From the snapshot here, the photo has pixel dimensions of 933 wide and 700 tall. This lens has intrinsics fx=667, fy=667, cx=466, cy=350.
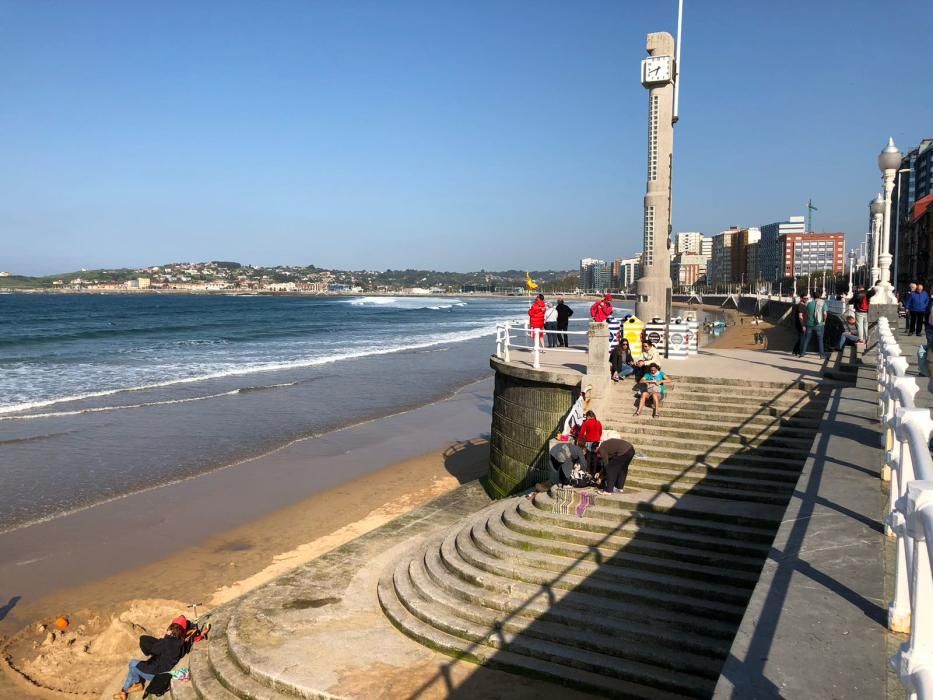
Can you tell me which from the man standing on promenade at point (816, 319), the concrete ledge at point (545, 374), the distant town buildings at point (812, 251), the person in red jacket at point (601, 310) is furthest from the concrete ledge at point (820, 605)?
the distant town buildings at point (812, 251)

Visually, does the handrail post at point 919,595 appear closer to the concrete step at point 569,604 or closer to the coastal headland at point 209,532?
the concrete step at point 569,604

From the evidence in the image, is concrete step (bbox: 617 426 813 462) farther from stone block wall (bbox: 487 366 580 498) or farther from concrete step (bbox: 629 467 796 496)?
stone block wall (bbox: 487 366 580 498)

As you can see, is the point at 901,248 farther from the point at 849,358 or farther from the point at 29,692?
the point at 29,692

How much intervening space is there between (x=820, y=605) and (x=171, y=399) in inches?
1083

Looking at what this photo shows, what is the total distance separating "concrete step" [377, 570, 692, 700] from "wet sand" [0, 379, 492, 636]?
4.52 meters

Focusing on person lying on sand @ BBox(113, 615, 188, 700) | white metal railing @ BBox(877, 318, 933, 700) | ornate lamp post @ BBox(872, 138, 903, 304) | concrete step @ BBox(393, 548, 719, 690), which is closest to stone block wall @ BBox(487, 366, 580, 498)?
concrete step @ BBox(393, 548, 719, 690)

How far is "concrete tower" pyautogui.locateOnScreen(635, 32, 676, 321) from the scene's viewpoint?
18469 mm

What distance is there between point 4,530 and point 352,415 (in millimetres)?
12683

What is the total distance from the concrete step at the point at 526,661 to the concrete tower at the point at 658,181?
42.0 feet

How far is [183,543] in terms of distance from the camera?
42.6 ft

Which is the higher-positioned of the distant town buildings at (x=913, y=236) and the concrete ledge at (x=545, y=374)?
the distant town buildings at (x=913, y=236)

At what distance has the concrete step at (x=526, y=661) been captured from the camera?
253 inches

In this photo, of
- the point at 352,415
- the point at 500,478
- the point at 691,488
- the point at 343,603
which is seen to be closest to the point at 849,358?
the point at 691,488

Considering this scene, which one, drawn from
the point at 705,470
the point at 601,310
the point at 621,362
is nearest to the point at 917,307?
the point at 601,310
